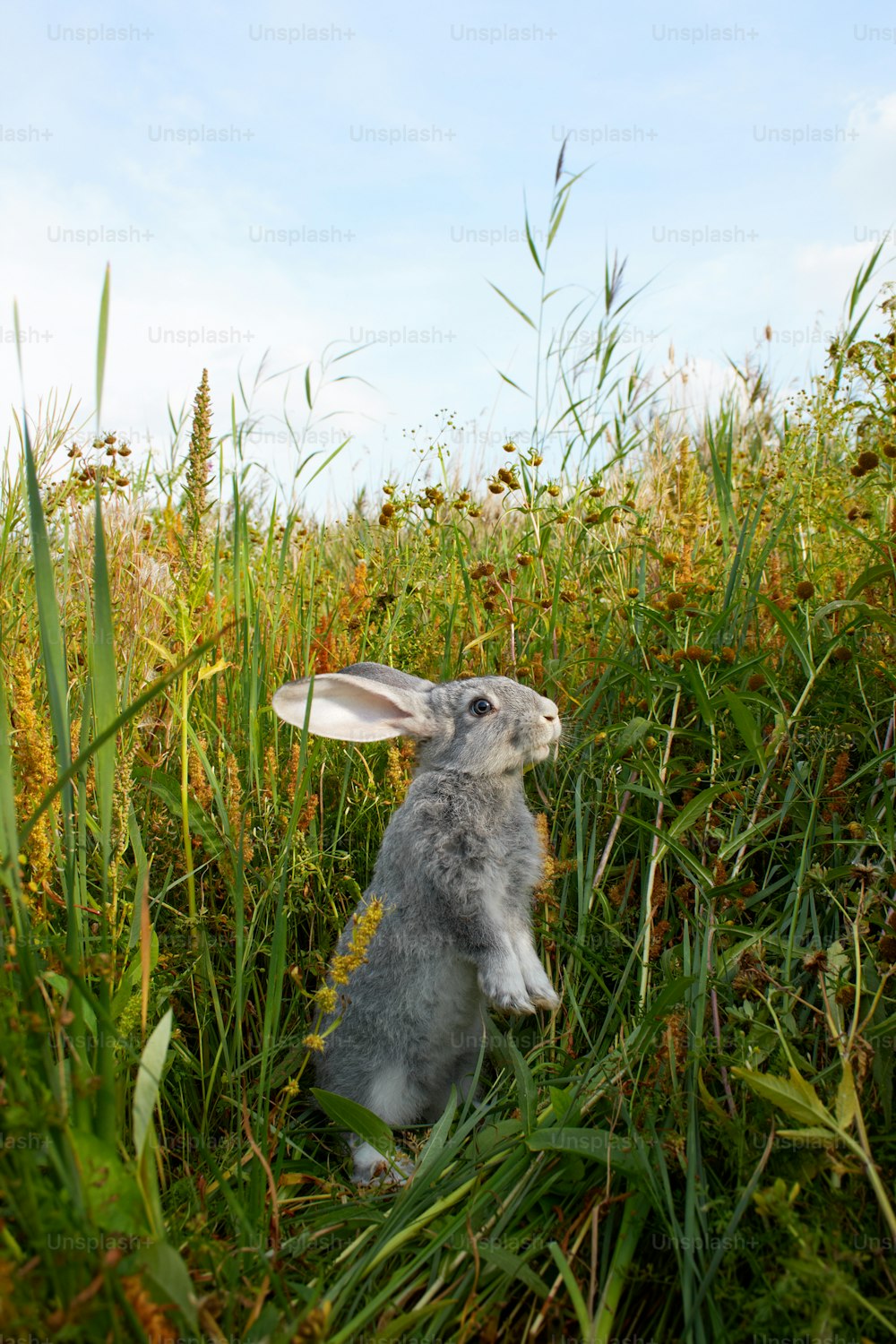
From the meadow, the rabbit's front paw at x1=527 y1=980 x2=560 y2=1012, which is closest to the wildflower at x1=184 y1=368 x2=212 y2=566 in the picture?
the meadow

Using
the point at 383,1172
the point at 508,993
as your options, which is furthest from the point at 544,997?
the point at 383,1172

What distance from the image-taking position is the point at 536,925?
314 centimetres

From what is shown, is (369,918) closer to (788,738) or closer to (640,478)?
(788,738)

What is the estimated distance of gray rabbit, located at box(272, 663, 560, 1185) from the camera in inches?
115

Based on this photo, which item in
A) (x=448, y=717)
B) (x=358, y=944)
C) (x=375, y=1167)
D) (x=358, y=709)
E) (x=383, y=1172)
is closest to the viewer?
(x=358, y=944)

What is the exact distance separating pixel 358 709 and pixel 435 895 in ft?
2.24

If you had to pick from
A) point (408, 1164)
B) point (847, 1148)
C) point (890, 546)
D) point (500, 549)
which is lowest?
point (408, 1164)

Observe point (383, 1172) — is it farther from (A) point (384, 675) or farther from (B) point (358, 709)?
(A) point (384, 675)

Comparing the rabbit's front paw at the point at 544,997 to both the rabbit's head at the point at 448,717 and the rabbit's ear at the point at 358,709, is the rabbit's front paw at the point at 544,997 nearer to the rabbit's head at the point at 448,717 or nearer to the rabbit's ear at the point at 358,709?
the rabbit's head at the point at 448,717

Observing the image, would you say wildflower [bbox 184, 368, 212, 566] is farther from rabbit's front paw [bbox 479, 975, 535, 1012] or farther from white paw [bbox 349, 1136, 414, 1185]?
white paw [bbox 349, 1136, 414, 1185]

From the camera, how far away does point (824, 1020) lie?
2.36 metres

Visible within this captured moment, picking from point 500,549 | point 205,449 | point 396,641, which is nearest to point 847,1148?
point 205,449

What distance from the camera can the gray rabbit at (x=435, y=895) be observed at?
2916 millimetres

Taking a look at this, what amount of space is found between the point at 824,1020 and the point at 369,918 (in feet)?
3.96
